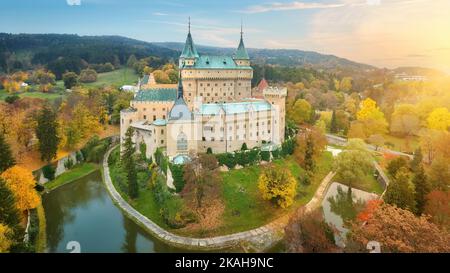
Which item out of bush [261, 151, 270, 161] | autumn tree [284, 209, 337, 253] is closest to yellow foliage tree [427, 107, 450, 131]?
bush [261, 151, 270, 161]

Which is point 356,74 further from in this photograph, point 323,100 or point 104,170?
point 104,170

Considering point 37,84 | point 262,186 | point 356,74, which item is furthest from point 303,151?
point 356,74

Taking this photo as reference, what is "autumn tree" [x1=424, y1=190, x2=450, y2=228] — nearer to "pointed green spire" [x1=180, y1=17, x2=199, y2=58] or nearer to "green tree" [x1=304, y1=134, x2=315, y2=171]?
"green tree" [x1=304, y1=134, x2=315, y2=171]

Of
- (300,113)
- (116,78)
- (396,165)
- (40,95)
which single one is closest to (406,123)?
(300,113)

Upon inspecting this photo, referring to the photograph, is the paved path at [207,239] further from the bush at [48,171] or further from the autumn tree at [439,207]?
the bush at [48,171]

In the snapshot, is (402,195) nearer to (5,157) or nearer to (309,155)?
(309,155)

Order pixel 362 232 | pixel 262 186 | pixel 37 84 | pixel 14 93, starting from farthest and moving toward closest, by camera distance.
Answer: pixel 37 84 → pixel 14 93 → pixel 262 186 → pixel 362 232

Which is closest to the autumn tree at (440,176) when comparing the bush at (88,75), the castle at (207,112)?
the castle at (207,112)
